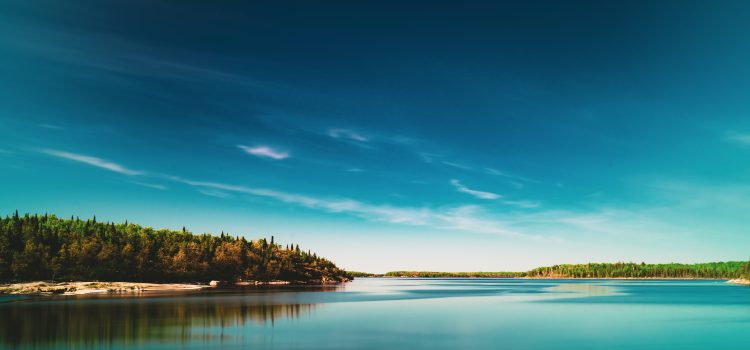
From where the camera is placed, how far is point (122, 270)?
157125 millimetres

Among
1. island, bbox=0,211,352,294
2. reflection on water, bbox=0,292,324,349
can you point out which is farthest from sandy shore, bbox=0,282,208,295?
reflection on water, bbox=0,292,324,349

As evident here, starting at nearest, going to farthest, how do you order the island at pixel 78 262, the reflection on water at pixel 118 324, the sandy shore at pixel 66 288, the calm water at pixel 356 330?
the calm water at pixel 356 330
the reflection on water at pixel 118 324
the sandy shore at pixel 66 288
the island at pixel 78 262

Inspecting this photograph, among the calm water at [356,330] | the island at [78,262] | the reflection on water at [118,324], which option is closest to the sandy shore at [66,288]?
the island at [78,262]

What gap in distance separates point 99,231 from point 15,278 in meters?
55.9

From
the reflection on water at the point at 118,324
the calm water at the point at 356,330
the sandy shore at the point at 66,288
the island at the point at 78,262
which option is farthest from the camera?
the island at the point at 78,262

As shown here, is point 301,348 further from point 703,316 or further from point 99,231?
point 99,231

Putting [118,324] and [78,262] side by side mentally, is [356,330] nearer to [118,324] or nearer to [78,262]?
[118,324]

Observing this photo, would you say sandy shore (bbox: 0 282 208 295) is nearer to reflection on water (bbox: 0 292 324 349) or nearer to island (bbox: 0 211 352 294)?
island (bbox: 0 211 352 294)

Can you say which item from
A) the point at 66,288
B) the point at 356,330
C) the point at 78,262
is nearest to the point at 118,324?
the point at 356,330

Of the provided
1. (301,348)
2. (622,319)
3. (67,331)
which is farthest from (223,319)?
(622,319)

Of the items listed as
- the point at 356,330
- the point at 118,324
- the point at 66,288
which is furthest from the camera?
the point at 66,288

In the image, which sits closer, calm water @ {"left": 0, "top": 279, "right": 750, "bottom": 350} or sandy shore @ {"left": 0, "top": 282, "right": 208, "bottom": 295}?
calm water @ {"left": 0, "top": 279, "right": 750, "bottom": 350}

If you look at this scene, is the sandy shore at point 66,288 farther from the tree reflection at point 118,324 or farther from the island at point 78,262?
the tree reflection at point 118,324

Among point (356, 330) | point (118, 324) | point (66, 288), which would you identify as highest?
point (118, 324)
